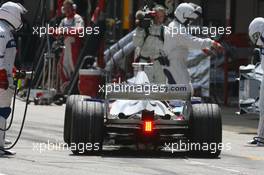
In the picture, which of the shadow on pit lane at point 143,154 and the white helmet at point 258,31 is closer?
the shadow on pit lane at point 143,154

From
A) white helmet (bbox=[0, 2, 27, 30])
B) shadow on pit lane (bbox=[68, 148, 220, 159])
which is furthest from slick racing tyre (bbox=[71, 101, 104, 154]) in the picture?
white helmet (bbox=[0, 2, 27, 30])

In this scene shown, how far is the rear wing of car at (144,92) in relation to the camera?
1352 centimetres

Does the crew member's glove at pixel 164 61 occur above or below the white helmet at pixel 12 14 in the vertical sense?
below

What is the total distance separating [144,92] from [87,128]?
0.96m

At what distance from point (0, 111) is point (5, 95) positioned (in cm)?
22

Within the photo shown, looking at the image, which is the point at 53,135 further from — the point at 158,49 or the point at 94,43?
the point at 94,43

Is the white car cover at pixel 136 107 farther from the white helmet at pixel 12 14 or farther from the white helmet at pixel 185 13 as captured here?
the white helmet at pixel 185 13

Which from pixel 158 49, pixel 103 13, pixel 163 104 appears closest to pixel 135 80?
pixel 163 104

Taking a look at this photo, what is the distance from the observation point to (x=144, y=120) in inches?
520

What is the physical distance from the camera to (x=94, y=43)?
24.2 m
